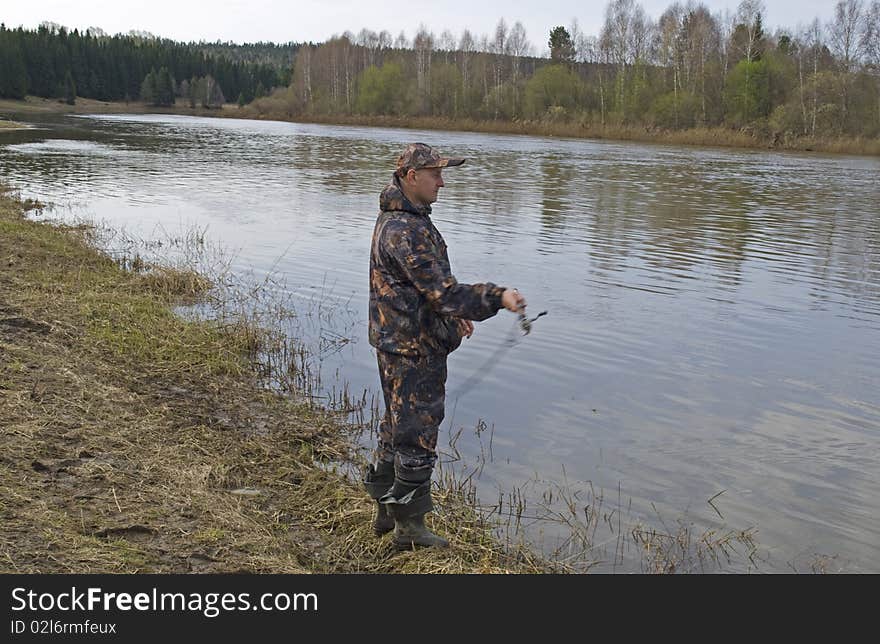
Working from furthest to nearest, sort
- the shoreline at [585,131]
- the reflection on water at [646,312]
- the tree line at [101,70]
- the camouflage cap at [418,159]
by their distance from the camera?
1. the tree line at [101,70]
2. the shoreline at [585,131]
3. the reflection on water at [646,312]
4. the camouflage cap at [418,159]

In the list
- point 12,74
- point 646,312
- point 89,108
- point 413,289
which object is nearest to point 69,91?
point 89,108

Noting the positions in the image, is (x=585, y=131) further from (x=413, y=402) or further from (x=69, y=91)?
(x=69, y=91)

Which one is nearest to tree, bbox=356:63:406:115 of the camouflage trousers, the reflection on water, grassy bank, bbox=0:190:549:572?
the reflection on water

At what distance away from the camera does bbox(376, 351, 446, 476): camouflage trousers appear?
4.25 m

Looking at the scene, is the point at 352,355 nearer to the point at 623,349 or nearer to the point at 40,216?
the point at 623,349

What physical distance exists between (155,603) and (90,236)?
12272 millimetres

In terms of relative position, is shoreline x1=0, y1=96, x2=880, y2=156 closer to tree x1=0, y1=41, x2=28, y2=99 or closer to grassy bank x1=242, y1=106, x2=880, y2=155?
grassy bank x1=242, y1=106, x2=880, y2=155

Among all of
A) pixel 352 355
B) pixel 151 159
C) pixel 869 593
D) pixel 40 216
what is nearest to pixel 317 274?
pixel 352 355

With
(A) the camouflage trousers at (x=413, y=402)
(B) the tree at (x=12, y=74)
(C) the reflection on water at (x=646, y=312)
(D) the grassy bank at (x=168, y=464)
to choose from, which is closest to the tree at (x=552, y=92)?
(C) the reflection on water at (x=646, y=312)

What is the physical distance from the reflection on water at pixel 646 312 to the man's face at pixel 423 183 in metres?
2.63

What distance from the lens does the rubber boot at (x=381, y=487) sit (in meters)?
4.65

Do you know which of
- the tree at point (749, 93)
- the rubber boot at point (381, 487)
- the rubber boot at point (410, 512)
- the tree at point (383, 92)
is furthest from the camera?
the tree at point (383, 92)

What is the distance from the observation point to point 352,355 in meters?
9.19

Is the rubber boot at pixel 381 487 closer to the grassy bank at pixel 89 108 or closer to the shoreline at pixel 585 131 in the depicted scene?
the shoreline at pixel 585 131
